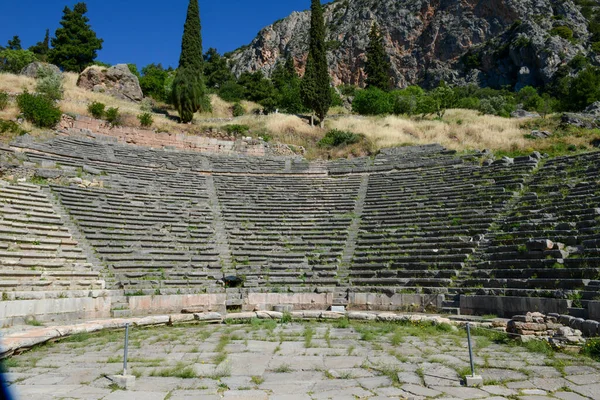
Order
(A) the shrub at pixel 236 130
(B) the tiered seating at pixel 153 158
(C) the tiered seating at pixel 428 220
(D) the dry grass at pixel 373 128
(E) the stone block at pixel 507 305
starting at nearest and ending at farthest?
(E) the stone block at pixel 507 305 < (C) the tiered seating at pixel 428 220 < (B) the tiered seating at pixel 153 158 < (D) the dry grass at pixel 373 128 < (A) the shrub at pixel 236 130

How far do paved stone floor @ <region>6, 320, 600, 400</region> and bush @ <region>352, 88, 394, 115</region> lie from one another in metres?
32.7

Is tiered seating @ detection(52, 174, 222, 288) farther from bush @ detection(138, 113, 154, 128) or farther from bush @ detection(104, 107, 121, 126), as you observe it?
bush @ detection(138, 113, 154, 128)

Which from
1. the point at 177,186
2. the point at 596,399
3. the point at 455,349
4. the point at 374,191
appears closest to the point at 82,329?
the point at 455,349

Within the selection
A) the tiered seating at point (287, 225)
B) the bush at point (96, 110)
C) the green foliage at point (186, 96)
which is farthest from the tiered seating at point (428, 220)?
the bush at point (96, 110)

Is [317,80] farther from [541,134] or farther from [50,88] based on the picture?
[50,88]

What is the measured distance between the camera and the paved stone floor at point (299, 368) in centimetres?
445

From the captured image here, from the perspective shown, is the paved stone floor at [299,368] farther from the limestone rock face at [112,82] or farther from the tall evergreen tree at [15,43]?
the tall evergreen tree at [15,43]

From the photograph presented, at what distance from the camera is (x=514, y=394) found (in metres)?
4.31

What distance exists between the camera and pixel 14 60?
39344 mm

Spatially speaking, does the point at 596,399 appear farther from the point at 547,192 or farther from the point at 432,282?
the point at 547,192

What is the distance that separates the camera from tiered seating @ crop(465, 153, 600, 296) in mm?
9766

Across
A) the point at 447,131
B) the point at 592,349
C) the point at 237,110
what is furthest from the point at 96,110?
the point at 592,349

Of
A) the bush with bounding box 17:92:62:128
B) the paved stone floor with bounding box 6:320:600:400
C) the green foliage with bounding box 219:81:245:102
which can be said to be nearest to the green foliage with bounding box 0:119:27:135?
the bush with bounding box 17:92:62:128

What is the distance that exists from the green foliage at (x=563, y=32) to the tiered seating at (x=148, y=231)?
59358 millimetres
